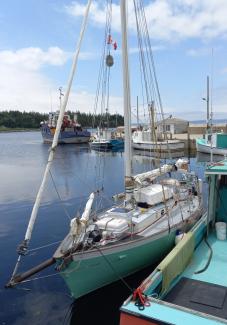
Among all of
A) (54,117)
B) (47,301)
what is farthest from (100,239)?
(54,117)

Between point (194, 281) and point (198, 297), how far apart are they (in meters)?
0.82

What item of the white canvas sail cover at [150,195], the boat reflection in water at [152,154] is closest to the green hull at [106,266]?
the white canvas sail cover at [150,195]

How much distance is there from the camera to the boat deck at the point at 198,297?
643cm

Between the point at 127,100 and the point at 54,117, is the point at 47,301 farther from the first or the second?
the point at 54,117

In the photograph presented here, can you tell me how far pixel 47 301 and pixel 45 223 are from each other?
8.42m

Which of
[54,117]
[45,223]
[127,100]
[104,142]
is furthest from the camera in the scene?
[54,117]

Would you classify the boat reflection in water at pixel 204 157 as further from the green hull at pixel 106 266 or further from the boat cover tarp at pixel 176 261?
the boat cover tarp at pixel 176 261

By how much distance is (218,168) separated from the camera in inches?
432

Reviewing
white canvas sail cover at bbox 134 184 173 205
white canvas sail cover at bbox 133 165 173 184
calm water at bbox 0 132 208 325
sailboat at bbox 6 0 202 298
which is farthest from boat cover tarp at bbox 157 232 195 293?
white canvas sail cover at bbox 133 165 173 184

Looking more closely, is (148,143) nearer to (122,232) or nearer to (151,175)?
(151,175)

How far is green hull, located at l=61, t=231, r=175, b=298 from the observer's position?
9.85 metres

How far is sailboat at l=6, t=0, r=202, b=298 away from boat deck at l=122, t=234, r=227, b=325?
1935 mm

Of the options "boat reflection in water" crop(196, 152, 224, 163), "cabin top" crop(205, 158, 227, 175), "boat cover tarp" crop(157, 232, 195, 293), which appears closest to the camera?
"boat cover tarp" crop(157, 232, 195, 293)

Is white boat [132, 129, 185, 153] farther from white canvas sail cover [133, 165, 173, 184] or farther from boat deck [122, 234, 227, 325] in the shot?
boat deck [122, 234, 227, 325]
